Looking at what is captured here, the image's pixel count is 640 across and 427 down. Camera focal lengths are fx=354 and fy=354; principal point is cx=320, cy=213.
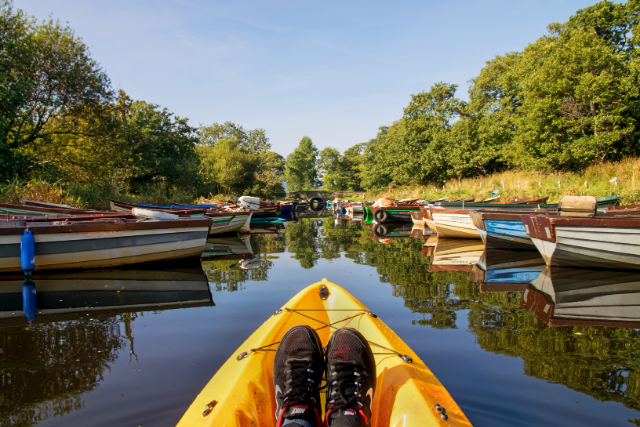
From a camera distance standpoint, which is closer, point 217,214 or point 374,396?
point 374,396

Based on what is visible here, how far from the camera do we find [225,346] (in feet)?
11.2

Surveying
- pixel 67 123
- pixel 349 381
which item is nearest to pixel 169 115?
pixel 67 123

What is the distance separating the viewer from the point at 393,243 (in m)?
11.2

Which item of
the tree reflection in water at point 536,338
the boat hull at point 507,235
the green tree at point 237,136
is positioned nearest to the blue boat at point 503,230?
the boat hull at point 507,235

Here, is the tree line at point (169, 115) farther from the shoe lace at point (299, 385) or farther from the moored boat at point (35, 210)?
the shoe lace at point (299, 385)

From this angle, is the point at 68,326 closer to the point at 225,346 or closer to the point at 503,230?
the point at 225,346

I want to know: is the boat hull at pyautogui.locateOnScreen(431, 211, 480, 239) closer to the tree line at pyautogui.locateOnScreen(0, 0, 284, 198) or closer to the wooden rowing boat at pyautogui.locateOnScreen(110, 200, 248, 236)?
the wooden rowing boat at pyautogui.locateOnScreen(110, 200, 248, 236)

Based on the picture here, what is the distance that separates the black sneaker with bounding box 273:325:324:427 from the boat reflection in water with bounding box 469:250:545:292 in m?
4.13

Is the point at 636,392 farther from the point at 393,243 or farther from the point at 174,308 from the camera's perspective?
the point at 393,243

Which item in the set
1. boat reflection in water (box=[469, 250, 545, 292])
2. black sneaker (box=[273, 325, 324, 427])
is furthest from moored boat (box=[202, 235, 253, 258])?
black sneaker (box=[273, 325, 324, 427])

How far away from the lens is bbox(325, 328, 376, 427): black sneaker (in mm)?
1816

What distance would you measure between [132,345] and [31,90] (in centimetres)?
1957

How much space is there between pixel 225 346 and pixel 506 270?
569cm

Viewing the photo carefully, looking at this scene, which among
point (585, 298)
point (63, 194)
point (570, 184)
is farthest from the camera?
point (570, 184)
